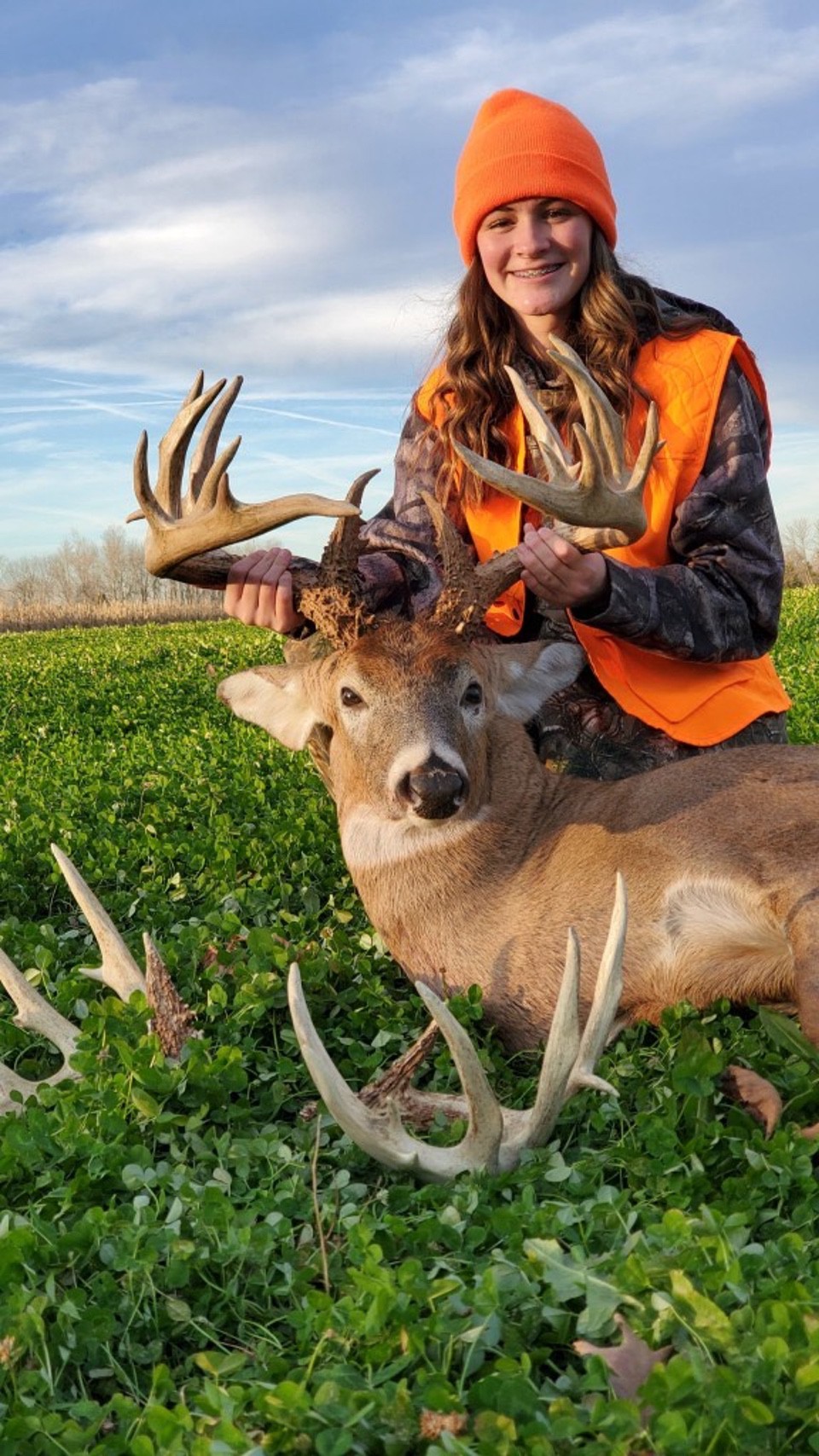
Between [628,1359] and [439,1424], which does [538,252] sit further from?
[439,1424]

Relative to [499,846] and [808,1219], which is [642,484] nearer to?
[499,846]

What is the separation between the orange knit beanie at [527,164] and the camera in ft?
16.4

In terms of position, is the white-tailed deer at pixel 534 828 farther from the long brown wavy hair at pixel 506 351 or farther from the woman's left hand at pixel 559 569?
the long brown wavy hair at pixel 506 351

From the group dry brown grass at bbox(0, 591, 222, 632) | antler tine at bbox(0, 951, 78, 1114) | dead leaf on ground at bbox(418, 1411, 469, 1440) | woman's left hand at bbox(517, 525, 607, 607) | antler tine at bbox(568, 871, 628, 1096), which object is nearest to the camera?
dead leaf on ground at bbox(418, 1411, 469, 1440)

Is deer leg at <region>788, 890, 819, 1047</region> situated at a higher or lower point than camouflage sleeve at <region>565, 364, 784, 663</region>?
lower

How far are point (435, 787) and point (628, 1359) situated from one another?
5.30 feet

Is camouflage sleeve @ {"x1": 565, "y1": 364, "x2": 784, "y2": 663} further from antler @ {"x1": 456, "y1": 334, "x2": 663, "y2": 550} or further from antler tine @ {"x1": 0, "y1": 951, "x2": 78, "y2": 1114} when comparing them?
antler tine @ {"x1": 0, "y1": 951, "x2": 78, "y2": 1114}

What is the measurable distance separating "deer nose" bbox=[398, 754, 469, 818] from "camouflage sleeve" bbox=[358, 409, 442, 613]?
40.8 inches

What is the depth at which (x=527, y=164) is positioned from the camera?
5.01 m

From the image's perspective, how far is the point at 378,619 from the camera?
4.05 m

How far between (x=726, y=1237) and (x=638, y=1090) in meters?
0.85

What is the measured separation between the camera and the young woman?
4.95 m

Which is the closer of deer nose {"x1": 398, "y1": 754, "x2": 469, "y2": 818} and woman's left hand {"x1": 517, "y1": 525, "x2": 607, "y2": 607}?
deer nose {"x1": 398, "y1": 754, "x2": 469, "y2": 818}

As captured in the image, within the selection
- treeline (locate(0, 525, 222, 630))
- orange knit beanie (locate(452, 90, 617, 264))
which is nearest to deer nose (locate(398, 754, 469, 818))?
orange knit beanie (locate(452, 90, 617, 264))
